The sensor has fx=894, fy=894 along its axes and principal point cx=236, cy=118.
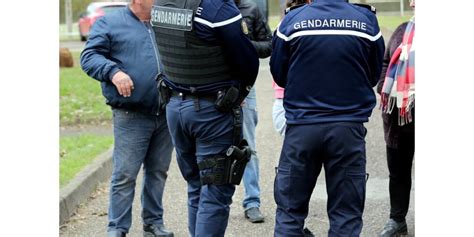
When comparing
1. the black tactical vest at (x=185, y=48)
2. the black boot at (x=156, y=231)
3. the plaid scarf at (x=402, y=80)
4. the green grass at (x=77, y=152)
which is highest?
the black tactical vest at (x=185, y=48)

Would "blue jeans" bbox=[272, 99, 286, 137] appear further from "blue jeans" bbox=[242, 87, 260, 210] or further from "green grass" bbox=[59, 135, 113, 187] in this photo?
"green grass" bbox=[59, 135, 113, 187]

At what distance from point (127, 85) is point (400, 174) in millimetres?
2074

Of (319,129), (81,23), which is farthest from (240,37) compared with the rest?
(81,23)

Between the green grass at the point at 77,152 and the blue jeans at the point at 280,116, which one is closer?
the blue jeans at the point at 280,116

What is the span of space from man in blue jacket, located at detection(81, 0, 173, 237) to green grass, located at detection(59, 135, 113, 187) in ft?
6.38

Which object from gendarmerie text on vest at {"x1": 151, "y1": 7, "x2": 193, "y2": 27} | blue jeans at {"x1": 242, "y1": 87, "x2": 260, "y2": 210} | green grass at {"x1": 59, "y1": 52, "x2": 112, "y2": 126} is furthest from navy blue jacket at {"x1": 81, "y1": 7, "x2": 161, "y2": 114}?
green grass at {"x1": 59, "y1": 52, "x2": 112, "y2": 126}

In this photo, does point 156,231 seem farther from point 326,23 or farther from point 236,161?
point 326,23

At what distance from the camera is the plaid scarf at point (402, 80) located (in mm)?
5906

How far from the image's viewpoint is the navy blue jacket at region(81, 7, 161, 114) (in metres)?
6.14

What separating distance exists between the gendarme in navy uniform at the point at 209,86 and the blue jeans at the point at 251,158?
1415 mm

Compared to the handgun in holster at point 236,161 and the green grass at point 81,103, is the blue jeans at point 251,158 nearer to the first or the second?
the handgun in holster at point 236,161

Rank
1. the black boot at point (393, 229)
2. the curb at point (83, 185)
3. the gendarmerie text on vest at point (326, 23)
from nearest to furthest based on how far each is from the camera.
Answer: the gendarmerie text on vest at point (326, 23) < the black boot at point (393, 229) < the curb at point (83, 185)

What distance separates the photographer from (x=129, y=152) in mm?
6301

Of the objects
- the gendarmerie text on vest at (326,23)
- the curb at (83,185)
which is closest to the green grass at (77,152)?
the curb at (83,185)
